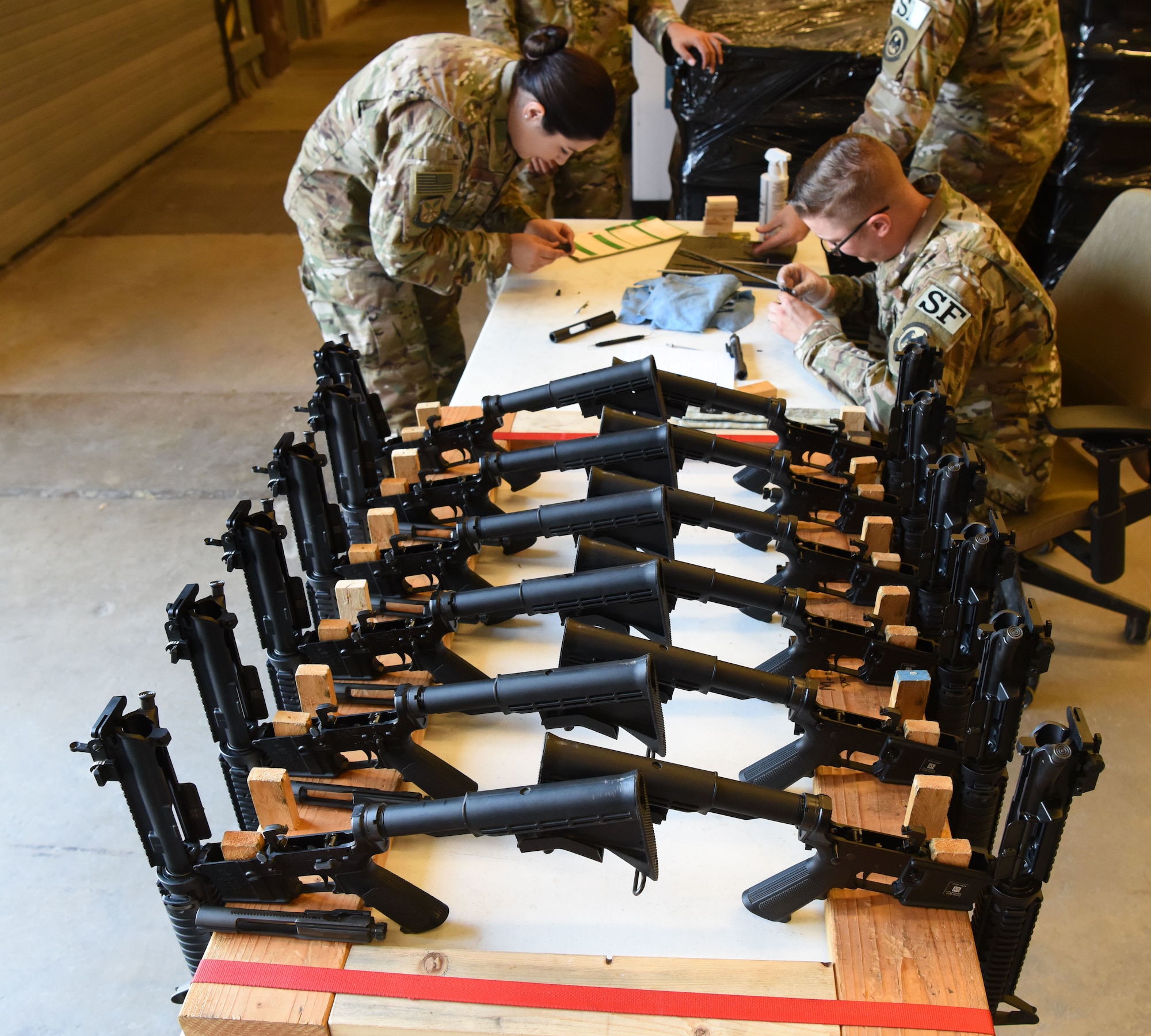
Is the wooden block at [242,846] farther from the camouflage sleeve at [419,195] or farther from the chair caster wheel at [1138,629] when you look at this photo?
the chair caster wheel at [1138,629]

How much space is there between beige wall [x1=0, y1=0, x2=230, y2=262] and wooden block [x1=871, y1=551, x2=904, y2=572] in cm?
523

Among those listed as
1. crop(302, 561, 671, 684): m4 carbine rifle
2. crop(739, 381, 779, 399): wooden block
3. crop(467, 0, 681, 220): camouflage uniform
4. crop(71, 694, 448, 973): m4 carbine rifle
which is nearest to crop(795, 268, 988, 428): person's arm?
crop(739, 381, 779, 399): wooden block

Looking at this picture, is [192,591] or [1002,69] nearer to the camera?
[192,591]

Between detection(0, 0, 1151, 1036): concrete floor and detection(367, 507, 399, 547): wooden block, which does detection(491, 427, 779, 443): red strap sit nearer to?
detection(367, 507, 399, 547): wooden block

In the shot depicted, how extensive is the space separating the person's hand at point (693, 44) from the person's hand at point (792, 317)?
1.50 metres

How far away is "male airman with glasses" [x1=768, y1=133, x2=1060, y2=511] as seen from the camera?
202 centimetres

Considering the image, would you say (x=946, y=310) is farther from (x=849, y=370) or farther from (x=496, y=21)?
(x=496, y=21)

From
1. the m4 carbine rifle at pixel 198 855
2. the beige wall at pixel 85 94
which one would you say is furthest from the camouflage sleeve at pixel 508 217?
the beige wall at pixel 85 94

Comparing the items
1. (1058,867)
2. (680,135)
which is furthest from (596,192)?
(1058,867)

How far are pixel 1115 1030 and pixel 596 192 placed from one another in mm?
2957

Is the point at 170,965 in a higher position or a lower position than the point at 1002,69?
lower

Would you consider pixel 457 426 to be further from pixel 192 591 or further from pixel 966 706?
pixel 966 706

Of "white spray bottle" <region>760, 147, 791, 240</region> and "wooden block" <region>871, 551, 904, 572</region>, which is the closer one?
"wooden block" <region>871, 551, 904, 572</region>

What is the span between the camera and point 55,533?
10.9 feet
